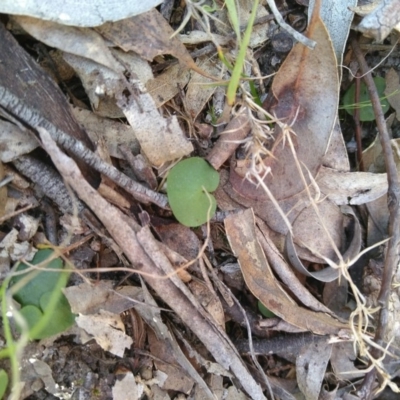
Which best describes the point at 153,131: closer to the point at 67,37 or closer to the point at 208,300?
the point at 67,37

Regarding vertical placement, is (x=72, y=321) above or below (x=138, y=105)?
below

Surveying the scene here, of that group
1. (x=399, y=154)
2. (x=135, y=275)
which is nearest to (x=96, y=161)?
(x=135, y=275)

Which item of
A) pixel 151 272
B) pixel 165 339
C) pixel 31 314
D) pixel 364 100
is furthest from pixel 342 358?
pixel 31 314

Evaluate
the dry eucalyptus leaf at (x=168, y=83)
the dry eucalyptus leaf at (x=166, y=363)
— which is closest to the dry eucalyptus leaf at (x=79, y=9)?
the dry eucalyptus leaf at (x=168, y=83)

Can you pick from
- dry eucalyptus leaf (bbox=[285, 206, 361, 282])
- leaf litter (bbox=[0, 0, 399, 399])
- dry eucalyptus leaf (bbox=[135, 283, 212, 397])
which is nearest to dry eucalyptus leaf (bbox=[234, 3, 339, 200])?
leaf litter (bbox=[0, 0, 399, 399])

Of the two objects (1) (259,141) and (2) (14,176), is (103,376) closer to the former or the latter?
(2) (14,176)

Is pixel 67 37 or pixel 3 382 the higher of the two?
pixel 67 37

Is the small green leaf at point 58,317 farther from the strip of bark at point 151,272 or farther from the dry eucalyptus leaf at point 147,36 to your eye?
the dry eucalyptus leaf at point 147,36
